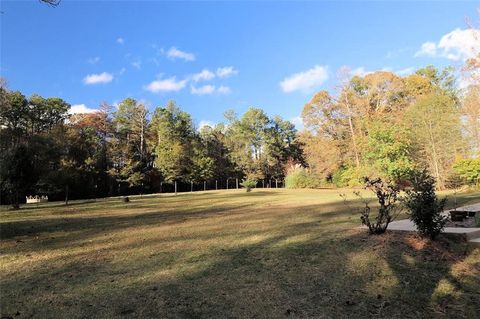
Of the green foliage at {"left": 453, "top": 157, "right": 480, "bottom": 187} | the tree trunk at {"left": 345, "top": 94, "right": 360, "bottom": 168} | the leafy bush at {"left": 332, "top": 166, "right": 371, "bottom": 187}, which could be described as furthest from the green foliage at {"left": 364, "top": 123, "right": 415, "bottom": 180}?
the tree trunk at {"left": 345, "top": 94, "right": 360, "bottom": 168}

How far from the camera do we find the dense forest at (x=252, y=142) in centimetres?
2388

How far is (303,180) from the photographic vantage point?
146 feet

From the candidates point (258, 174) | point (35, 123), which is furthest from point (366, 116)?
point (35, 123)

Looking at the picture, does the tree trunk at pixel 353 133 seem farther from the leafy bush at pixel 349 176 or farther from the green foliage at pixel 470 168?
the green foliage at pixel 470 168

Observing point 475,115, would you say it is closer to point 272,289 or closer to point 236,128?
point 272,289

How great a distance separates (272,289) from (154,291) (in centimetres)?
158

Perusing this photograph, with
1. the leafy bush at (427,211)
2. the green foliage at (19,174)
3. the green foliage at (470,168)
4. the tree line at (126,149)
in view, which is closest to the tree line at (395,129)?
the green foliage at (470,168)

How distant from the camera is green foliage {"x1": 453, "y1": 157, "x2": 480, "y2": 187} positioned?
21125mm

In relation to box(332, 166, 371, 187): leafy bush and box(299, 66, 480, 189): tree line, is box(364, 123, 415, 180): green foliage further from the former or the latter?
box(332, 166, 371, 187): leafy bush

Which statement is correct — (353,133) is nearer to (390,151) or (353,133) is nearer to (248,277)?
(390,151)

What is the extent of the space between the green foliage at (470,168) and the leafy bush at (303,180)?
21.9 metres

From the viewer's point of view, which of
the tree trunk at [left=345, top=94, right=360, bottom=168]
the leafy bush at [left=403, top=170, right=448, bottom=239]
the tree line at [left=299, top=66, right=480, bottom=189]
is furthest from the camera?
the tree trunk at [left=345, top=94, right=360, bottom=168]

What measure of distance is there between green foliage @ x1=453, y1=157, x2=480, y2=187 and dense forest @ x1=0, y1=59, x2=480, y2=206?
0.07 m

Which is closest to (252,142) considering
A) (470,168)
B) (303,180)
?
(303,180)
